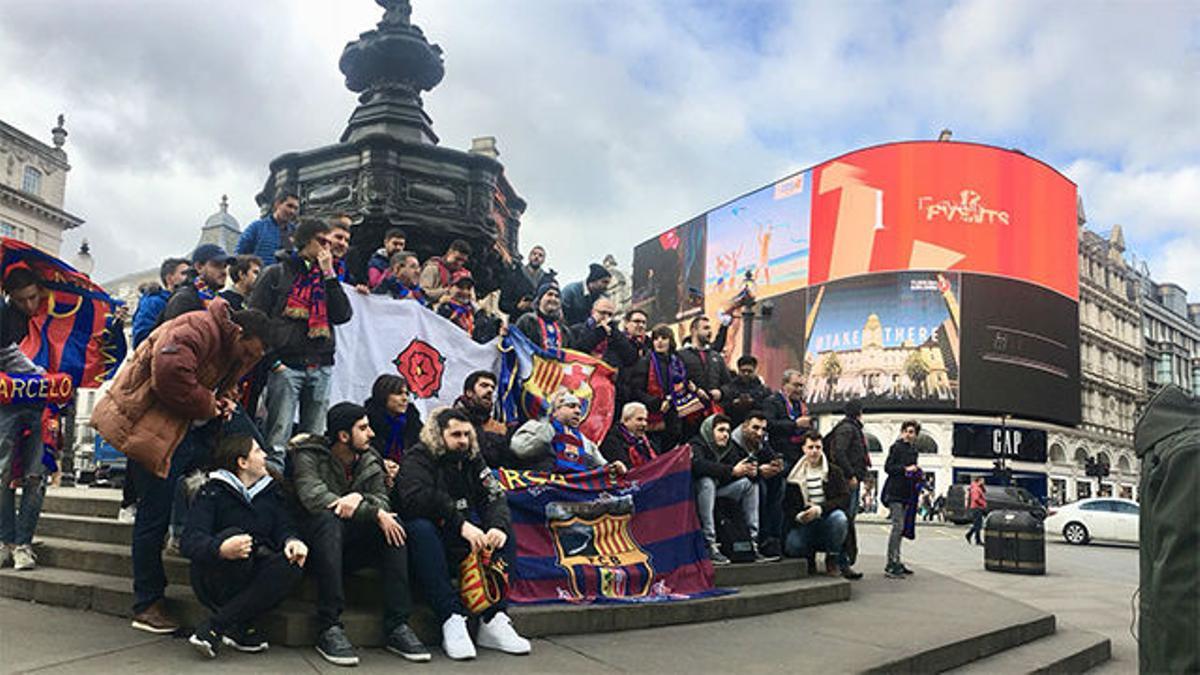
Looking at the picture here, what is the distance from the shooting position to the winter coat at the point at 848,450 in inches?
356

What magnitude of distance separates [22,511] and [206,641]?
2.55m

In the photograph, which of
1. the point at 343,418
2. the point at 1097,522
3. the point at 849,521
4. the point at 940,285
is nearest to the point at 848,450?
the point at 849,521

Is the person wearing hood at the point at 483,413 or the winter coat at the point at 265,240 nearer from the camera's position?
the person wearing hood at the point at 483,413

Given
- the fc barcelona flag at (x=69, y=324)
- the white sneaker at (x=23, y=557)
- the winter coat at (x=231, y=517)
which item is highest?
the fc barcelona flag at (x=69, y=324)

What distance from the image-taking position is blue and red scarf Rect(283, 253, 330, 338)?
6.01 meters

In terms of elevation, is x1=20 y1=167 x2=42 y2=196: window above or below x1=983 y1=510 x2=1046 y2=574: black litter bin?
above

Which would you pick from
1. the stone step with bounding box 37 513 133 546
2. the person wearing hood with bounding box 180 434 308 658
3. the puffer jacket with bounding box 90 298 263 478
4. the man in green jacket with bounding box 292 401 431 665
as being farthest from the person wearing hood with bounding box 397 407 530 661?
the stone step with bounding box 37 513 133 546

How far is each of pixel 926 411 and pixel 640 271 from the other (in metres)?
33.5

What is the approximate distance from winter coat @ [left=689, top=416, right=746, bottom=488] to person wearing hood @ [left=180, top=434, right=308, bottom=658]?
3.85 m

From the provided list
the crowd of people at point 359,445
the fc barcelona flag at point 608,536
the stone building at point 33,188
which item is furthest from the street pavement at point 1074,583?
the stone building at point 33,188

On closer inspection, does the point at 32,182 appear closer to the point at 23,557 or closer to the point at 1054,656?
the point at 23,557

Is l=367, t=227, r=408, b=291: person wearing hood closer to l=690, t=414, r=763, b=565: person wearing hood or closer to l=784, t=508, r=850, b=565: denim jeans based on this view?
l=690, t=414, r=763, b=565: person wearing hood

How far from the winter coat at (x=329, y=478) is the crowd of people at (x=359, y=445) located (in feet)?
0.04

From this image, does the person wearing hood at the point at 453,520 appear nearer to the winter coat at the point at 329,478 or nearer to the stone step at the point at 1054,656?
the winter coat at the point at 329,478
